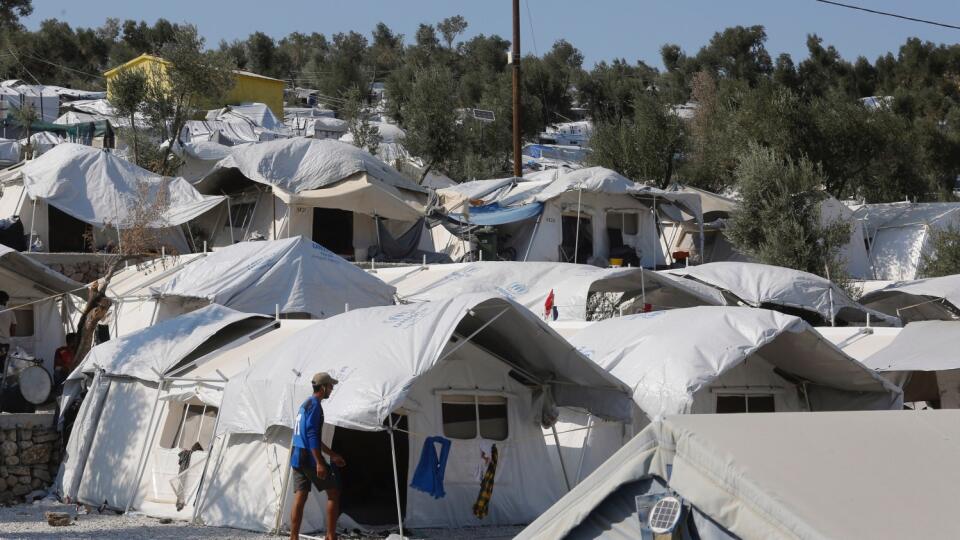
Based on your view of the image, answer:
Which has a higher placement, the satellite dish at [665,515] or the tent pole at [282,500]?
the satellite dish at [665,515]

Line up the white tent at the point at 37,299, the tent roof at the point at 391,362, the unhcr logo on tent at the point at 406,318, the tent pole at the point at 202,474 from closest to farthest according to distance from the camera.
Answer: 1. the tent roof at the point at 391,362
2. the unhcr logo on tent at the point at 406,318
3. the tent pole at the point at 202,474
4. the white tent at the point at 37,299

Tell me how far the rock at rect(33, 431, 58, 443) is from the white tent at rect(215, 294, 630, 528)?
4119 millimetres

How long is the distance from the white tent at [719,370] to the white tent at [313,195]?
1383 cm

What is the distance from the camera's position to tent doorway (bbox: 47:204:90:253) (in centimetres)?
2792

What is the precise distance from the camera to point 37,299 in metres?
20.5

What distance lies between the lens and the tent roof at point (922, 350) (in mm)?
15500

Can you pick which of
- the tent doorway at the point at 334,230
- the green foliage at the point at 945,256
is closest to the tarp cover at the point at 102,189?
the tent doorway at the point at 334,230

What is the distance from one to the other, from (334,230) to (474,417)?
16.6 meters

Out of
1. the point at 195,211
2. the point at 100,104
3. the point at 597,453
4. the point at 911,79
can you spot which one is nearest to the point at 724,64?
the point at 911,79

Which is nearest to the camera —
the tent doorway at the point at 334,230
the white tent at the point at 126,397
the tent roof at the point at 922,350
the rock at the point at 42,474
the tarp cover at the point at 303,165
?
the white tent at the point at 126,397

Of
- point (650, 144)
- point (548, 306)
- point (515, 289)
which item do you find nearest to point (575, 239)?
point (515, 289)

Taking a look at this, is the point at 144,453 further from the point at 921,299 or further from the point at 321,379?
the point at 921,299

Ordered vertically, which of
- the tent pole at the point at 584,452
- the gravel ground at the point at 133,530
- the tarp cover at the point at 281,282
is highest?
the tarp cover at the point at 281,282

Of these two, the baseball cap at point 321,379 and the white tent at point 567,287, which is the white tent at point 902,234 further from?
the baseball cap at point 321,379
